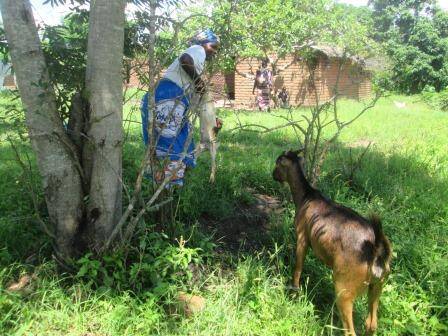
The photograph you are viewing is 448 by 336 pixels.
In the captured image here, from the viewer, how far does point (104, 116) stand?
120 inches

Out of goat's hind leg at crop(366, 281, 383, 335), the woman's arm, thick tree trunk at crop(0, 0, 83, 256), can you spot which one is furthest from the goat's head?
thick tree trunk at crop(0, 0, 83, 256)

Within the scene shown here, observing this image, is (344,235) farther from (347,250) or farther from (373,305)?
(373,305)

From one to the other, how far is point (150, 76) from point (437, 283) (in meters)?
2.83

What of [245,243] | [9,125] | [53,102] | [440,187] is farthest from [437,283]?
[9,125]

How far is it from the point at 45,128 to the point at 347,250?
232 centimetres

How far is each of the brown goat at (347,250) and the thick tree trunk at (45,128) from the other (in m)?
1.84

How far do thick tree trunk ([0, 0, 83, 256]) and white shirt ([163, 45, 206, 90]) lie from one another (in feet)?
3.77

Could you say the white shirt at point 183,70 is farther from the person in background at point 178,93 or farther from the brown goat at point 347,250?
the brown goat at point 347,250

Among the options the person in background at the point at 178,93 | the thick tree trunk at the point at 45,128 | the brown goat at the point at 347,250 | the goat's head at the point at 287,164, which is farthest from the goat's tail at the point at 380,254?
the thick tree trunk at the point at 45,128

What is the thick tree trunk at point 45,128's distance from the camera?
2.86m

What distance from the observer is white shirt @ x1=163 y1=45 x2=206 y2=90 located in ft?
12.2

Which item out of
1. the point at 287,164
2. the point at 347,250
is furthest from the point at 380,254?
the point at 287,164

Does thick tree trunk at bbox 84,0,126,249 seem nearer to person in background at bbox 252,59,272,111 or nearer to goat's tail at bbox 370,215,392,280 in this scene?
goat's tail at bbox 370,215,392,280

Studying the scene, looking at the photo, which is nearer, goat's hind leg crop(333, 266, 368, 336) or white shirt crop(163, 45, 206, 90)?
goat's hind leg crop(333, 266, 368, 336)
